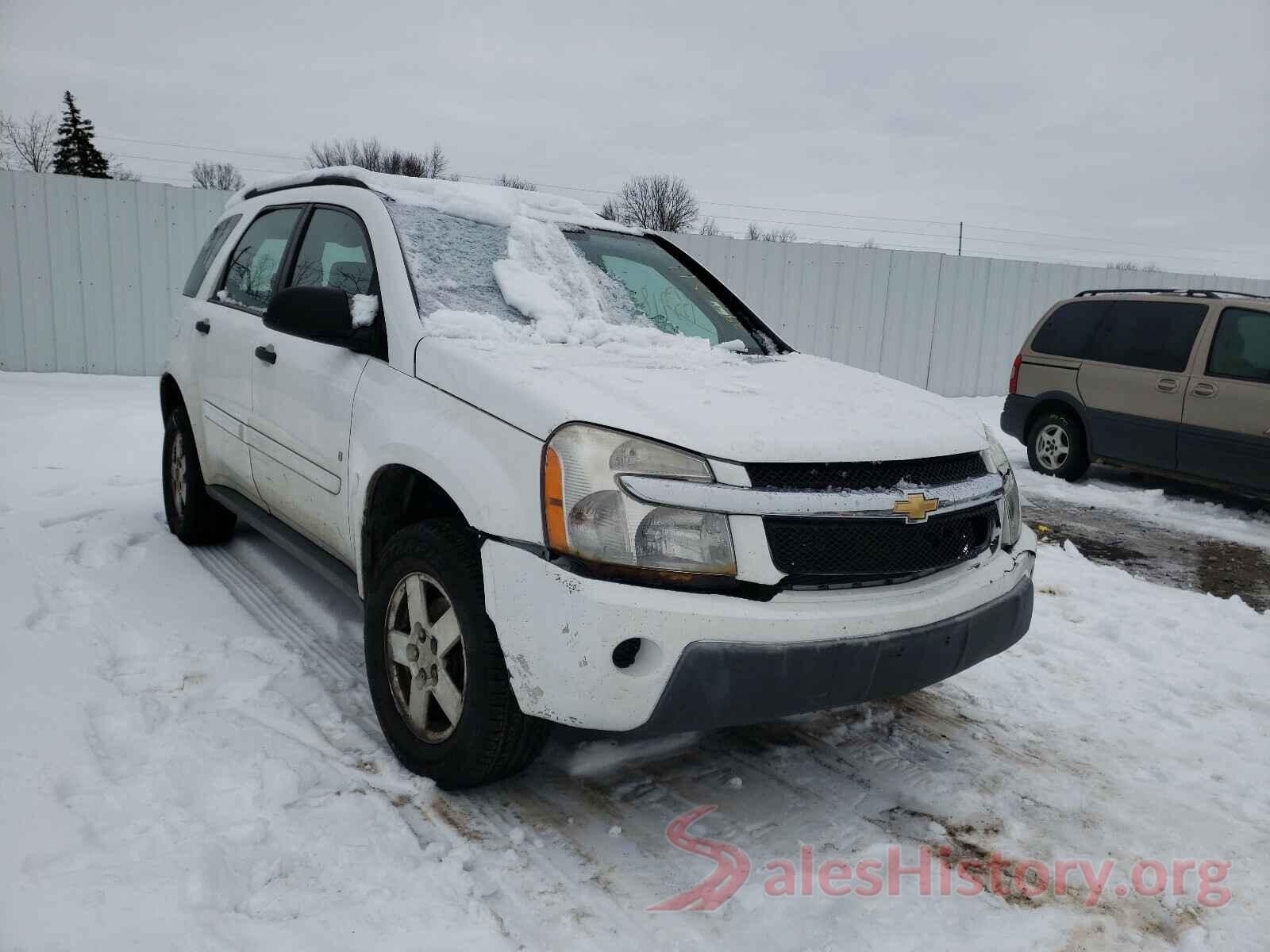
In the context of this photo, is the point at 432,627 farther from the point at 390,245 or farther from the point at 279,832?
the point at 390,245

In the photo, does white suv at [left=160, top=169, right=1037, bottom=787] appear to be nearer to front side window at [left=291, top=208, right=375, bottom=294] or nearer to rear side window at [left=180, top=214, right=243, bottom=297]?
front side window at [left=291, top=208, right=375, bottom=294]

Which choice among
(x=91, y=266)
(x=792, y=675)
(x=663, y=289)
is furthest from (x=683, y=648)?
(x=91, y=266)

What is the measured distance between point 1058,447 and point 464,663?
7.52m

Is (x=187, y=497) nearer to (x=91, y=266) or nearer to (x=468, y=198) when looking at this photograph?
(x=468, y=198)

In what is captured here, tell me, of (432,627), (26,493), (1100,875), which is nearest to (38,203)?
(26,493)

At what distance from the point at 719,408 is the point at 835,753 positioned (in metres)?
1.31

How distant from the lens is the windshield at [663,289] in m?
3.59

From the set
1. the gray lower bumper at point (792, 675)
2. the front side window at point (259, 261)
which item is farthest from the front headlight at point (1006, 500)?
the front side window at point (259, 261)

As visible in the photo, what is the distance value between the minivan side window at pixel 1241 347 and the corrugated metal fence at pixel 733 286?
6.76m

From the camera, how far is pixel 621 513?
220cm

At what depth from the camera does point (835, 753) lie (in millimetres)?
3041

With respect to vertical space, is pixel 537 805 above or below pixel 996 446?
below

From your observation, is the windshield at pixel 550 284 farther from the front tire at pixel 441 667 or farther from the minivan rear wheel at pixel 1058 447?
the minivan rear wheel at pixel 1058 447

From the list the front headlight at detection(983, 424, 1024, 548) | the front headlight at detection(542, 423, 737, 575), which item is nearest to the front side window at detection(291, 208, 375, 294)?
the front headlight at detection(542, 423, 737, 575)
